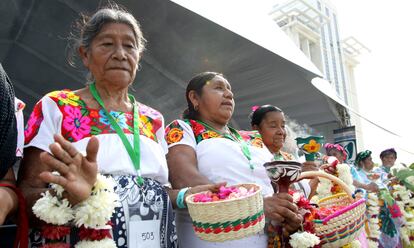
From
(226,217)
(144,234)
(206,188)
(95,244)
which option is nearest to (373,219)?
(206,188)

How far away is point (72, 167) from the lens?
101 cm

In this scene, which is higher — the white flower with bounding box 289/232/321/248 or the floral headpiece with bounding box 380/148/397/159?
the floral headpiece with bounding box 380/148/397/159

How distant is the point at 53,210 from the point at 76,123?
440mm

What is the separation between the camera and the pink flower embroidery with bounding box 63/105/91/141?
53.1 inches

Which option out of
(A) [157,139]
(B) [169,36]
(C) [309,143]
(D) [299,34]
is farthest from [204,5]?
(D) [299,34]

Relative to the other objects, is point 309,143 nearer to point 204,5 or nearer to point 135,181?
point 135,181

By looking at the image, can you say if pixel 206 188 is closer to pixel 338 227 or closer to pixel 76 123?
pixel 76 123

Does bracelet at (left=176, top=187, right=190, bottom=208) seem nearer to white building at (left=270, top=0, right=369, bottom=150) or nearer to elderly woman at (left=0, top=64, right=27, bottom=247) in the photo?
elderly woman at (left=0, top=64, right=27, bottom=247)

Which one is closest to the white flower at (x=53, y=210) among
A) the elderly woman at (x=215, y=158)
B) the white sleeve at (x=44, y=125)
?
the white sleeve at (x=44, y=125)

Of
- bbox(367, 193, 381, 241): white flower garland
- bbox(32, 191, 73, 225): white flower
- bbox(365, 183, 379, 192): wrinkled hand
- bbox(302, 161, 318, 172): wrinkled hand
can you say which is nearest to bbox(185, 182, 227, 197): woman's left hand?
bbox(32, 191, 73, 225): white flower

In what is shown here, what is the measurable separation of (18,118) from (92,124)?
28 cm

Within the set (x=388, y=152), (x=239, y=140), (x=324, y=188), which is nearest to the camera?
(x=239, y=140)

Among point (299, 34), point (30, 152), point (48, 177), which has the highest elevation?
point (299, 34)

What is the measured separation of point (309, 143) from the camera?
246cm
